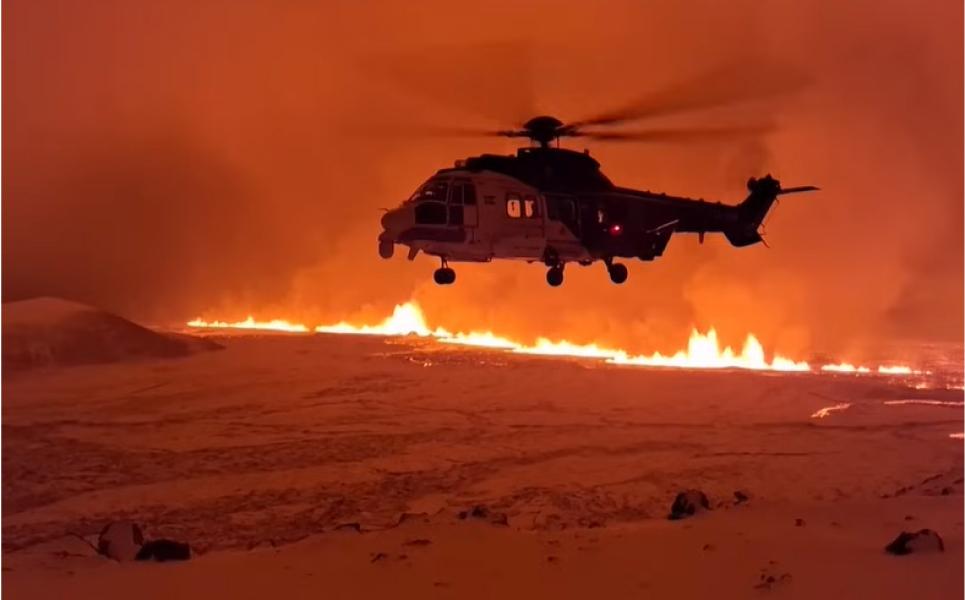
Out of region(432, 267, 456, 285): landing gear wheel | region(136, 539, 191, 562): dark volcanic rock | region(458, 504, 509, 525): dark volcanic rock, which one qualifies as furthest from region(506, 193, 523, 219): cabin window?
region(136, 539, 191, 562): dark volcanic rock

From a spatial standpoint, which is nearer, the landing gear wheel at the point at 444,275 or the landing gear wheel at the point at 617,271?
the landing gear wheel at the point at 444,275

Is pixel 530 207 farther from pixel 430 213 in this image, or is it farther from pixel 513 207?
pixel 430 213

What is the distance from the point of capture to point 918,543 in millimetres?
6398

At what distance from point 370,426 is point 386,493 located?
323cm

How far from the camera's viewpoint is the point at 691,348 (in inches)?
881

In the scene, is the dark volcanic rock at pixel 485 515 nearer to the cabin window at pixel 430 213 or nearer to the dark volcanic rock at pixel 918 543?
the cabin window at pixel 430 213

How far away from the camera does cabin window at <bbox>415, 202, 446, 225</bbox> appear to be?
6113 mm

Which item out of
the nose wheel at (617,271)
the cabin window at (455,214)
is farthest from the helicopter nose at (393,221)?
the nose wheel at (617,271)

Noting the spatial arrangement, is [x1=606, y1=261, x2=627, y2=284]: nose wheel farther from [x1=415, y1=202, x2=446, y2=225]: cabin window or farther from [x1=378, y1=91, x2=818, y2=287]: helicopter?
[x1=415, y1=202, x2=446, y2=225]: cabin window

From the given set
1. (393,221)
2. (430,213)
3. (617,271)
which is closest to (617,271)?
(617,271)

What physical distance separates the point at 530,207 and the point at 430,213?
3.01ft

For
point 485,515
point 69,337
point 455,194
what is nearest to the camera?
point 455,194

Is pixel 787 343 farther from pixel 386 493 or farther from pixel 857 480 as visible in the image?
pixel 386 493

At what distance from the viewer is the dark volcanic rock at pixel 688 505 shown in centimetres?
804
